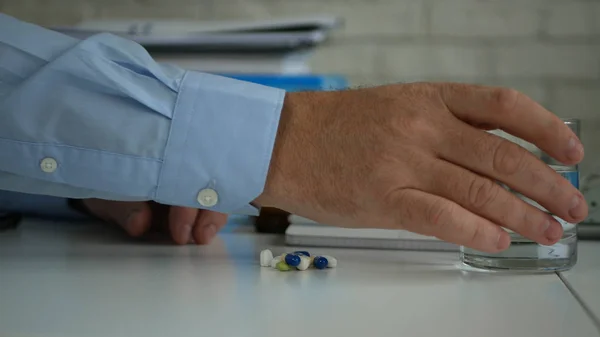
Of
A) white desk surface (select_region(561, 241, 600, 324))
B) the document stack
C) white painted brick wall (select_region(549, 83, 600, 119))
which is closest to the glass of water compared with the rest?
white desk surface (select_region(561, 241, 600, 324))

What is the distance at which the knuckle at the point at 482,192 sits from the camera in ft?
1.94

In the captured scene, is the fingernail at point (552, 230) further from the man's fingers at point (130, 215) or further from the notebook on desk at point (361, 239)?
the man's fingers at point (130, 215)

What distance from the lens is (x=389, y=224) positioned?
61cm

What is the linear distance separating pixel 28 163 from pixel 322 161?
10.2 inches

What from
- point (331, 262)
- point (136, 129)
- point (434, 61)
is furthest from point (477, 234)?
point (434, 61)

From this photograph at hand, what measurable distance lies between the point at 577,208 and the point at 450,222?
10 cm

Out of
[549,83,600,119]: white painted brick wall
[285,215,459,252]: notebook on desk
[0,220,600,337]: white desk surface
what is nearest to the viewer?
[0,220,600,337]: white desk surface

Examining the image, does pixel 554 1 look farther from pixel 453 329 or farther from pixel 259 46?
pixel 453 329

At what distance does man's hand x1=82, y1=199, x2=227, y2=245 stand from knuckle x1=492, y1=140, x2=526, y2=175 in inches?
14.0

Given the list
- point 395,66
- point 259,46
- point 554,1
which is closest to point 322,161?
point 259,46

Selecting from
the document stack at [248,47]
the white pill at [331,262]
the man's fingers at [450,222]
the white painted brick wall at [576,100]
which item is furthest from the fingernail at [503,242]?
the white painted brick wall at [576,100]

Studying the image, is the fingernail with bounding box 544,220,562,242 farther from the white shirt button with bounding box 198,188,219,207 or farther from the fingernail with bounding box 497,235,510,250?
the white shirt button with bounding box 198,188,219,207

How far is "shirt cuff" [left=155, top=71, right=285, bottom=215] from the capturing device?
62 cm

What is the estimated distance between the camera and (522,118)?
58 cm
